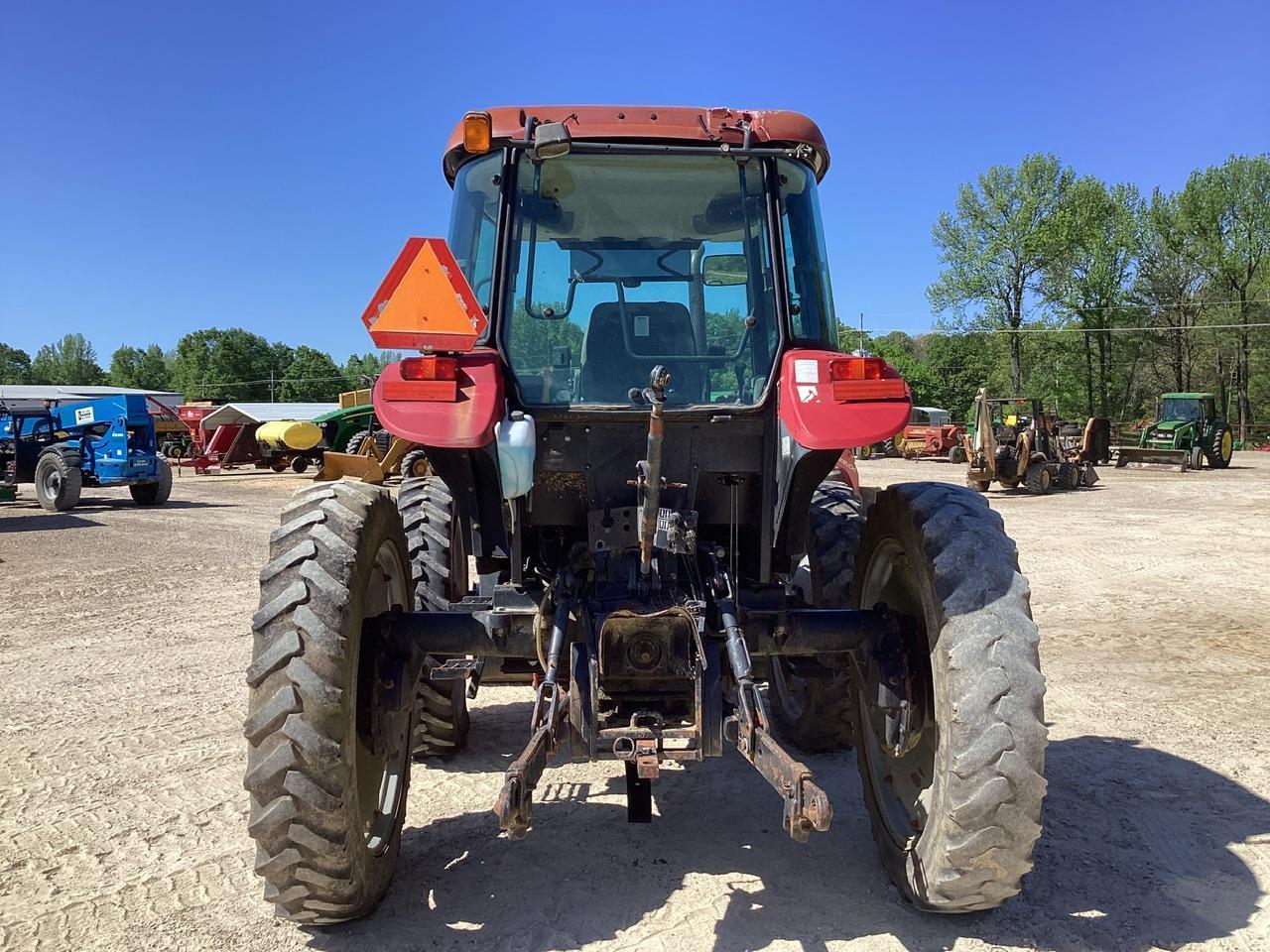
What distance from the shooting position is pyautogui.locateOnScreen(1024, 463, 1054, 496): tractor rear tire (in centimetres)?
2111

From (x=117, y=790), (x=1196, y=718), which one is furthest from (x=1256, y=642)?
(x=117, y=790)

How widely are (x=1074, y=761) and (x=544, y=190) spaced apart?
364cm

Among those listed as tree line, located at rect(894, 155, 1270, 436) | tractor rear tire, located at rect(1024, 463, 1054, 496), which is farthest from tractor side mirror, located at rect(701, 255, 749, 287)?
tree line, located at rect(894, 155, 1270, 436)

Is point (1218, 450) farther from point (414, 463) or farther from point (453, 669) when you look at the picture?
point (453, 669)

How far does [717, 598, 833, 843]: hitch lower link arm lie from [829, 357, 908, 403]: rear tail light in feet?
2.65

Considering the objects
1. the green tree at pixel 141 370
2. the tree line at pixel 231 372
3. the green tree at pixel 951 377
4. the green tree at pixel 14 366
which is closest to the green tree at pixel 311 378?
the tree line at pixel 231 372

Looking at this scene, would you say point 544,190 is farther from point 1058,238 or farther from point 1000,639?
point 1058,238

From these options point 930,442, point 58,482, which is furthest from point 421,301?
point 930,442

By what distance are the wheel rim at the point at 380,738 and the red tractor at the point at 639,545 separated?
12 millimetres

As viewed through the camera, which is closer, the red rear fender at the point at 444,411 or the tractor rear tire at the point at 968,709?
the tractor rear tire at the point at 968,709

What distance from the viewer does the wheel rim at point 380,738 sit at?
10.2ft

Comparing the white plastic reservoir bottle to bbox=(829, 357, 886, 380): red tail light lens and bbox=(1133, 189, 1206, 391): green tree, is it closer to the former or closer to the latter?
bbox=(829, 357, 886, 380): red tail light lens

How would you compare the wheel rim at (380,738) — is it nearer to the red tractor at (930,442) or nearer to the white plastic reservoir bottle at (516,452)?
the white plastic reservoir bottle at (516,452)

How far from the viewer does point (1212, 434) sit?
94.1ft
